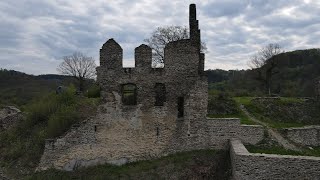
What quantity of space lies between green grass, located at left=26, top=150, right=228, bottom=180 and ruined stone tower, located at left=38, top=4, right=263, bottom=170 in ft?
1.25

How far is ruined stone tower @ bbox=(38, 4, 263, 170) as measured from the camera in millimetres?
16859

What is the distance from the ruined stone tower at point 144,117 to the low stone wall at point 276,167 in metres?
4.67

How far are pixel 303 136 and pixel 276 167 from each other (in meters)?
7.53

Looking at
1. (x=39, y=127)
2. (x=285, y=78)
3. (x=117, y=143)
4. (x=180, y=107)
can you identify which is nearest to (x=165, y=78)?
(x=180, y=107)

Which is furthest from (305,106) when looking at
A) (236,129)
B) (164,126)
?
(164,126)

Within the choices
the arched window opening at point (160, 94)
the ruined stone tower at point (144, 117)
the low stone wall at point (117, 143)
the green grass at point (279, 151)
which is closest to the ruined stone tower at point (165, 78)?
the ruined stone tower at point (144, 117)

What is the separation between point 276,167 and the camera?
1166cm

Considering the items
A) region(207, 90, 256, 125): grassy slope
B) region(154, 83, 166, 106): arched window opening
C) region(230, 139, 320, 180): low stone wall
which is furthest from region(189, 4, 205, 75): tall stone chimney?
region(230, 139, 320, 180): low stone wall

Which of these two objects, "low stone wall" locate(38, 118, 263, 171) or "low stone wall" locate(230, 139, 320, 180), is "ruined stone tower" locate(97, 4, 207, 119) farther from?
"low stone wall" locate(230, 139, 320, 180)

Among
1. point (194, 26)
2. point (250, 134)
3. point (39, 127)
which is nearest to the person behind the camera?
point (250, 134)

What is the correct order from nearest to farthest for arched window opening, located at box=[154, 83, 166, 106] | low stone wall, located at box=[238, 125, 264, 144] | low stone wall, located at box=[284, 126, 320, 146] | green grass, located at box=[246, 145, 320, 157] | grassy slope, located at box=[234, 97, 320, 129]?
1. green grass, located at box=[246, 145, 320, 157]
2. low stone wall, located at box=[238, 125, 264, 144]
3. arched window opening, located at box=[154, 83, 166, 106]
4. low stone wall, located at box=[284, 126, 320, 146]
5. grassy slope, located at box=[234, 97, 320, 129]

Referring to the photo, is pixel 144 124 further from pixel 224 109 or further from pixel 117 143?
pixel 224 109

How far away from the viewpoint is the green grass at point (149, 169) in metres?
15.7

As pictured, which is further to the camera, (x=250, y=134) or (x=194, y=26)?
(x=194, y=26)
